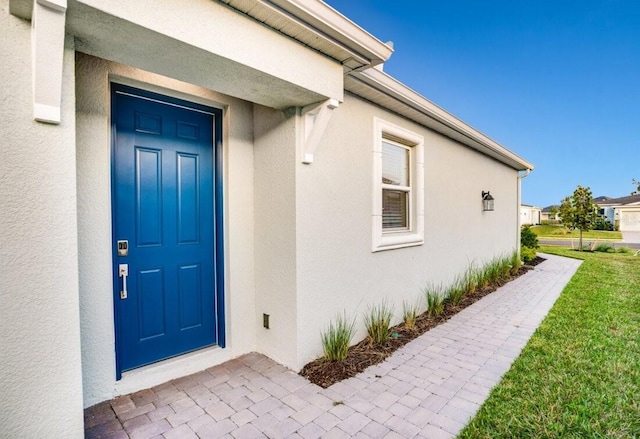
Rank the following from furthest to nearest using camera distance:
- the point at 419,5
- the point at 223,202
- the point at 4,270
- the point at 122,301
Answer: the point at 419,5 < the point at 223,202 < the point at 122,301 < the point at 4,270

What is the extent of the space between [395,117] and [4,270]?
14.6 feet

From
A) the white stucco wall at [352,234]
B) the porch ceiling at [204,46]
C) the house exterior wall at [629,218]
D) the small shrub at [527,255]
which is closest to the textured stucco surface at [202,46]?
the porch ceiling at [204,46]

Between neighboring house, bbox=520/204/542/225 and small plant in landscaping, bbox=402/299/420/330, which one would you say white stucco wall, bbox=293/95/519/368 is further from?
neighboring house, bbox=520/204/542/225

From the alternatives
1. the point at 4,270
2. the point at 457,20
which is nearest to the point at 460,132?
the point at 4,270

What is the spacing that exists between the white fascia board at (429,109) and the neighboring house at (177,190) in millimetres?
42

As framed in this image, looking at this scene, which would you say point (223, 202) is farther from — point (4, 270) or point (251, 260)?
point (4, 270)

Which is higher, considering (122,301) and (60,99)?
(60,99)

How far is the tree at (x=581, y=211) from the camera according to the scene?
15391mm

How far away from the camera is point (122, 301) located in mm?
2732

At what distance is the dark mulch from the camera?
3074 mm

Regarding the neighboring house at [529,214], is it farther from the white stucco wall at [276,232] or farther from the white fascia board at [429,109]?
the white stucco wall at [276,232]

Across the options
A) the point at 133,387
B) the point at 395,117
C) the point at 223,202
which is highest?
the point at 395,117

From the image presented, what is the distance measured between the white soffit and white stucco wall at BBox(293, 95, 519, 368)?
0.80 metres

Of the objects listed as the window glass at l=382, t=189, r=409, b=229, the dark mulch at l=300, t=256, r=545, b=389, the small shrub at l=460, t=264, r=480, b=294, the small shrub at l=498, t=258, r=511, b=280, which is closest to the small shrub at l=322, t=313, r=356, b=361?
the dark mulch at l=300, t=256, r=545, b=389
